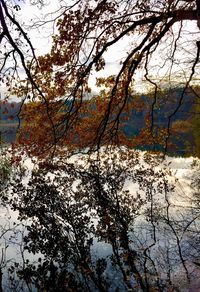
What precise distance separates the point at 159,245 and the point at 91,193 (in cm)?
796

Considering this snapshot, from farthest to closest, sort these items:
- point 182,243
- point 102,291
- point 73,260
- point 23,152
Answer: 1. point 182,243
2. point 73,260
3. point 102,291
4. point 23,152

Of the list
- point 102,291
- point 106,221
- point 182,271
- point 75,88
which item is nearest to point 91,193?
point 106,221

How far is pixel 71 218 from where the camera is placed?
1695 cm

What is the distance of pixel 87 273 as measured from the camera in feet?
53.4

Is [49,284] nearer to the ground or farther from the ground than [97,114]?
nearer to the ground

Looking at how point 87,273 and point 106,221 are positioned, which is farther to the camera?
point 106,221

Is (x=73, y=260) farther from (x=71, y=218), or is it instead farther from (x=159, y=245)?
(x=159, y=245)

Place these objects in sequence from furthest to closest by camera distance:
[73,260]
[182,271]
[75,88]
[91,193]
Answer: [182,271] → [91,193] → [73,260] → [75,88]

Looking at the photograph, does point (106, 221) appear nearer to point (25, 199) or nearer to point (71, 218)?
point (71, 218)

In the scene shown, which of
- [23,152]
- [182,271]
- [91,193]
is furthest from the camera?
[182,271]

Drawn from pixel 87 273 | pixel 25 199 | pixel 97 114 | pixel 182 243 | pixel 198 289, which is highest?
pixel 97 114

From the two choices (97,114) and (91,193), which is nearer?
(97,114)

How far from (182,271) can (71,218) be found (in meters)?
7.54

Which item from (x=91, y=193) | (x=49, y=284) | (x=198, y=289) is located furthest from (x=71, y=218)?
(x=198, y=289)
